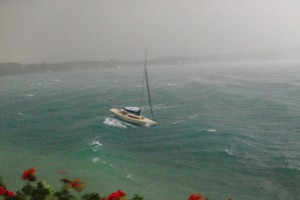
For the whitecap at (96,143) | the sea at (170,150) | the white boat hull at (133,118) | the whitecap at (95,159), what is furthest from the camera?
the white boat hull at (133,118)

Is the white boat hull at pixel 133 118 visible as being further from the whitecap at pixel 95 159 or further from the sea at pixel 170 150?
the whitecap at pixel 95 159

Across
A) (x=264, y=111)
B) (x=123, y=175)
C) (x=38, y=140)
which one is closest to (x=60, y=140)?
(x=38, y=140)

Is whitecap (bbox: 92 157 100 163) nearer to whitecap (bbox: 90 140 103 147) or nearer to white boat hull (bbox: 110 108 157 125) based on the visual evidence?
whitecap (bbox: 90 140 103 147)

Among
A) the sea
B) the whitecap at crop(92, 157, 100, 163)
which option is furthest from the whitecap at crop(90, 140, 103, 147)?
the whitecap at crop(92, 157, 100, 163)

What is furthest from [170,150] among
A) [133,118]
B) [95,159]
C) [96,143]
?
[133,118]

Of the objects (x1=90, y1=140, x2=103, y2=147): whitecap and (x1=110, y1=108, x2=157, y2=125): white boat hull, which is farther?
(x1=110, y1=108, x2=157, y2=125): white boat hull

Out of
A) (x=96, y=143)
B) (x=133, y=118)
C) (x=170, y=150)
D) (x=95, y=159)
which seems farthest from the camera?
(x=133, y=118)

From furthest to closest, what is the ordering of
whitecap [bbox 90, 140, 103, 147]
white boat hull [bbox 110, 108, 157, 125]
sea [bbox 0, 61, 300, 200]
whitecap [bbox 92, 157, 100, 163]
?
white boat hull [bbox 110, 108, 157, 125] < whitecap [bbox 90, 140, 103, 147] < whitecap [bbox 92, 157, 100, 163] < sea [bbox 0, 61, 300, 200]

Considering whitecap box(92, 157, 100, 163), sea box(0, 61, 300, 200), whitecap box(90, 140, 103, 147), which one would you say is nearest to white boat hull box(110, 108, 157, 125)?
sea box(0, 61, 300, 200)

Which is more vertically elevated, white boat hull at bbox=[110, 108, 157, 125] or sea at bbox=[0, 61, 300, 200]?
white boat hull at bbox=[110, 108, 157, 125]

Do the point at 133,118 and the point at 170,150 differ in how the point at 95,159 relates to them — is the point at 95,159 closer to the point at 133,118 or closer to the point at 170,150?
the point at 170,150

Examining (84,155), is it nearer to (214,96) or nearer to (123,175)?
(123,175)

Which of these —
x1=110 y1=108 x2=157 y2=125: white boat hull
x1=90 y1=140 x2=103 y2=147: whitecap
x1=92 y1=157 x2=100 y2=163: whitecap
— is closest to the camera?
x1=92 y1=157 x2=100 y2=163: whitecap

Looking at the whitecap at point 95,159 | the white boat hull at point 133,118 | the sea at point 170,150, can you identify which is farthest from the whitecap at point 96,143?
the white boat hull at point 133,118
